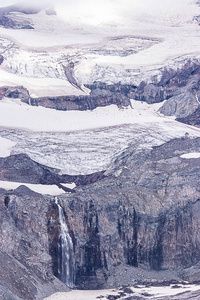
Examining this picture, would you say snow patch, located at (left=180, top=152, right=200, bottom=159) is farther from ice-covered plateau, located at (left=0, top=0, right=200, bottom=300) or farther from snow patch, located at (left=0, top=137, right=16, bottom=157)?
snow patch, located at (left=0, top=137, right=16, bottom=157)

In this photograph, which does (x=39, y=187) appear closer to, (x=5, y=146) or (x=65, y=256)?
(x=5, y=146)

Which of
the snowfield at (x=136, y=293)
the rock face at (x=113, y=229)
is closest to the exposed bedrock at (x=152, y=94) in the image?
the rock face at (x=113, y=229)

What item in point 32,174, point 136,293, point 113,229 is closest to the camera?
point 136,293

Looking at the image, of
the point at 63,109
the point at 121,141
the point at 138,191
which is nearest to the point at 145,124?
the point at 121,141

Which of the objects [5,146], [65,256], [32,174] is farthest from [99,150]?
[65,256]

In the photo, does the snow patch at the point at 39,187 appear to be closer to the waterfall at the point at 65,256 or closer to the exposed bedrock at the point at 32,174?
the exposed bedrock at the point at 32,174

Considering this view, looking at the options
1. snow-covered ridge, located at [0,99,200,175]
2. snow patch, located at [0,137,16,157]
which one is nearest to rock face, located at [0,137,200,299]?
snow-covered ridge, located at [0,99,200,175]
